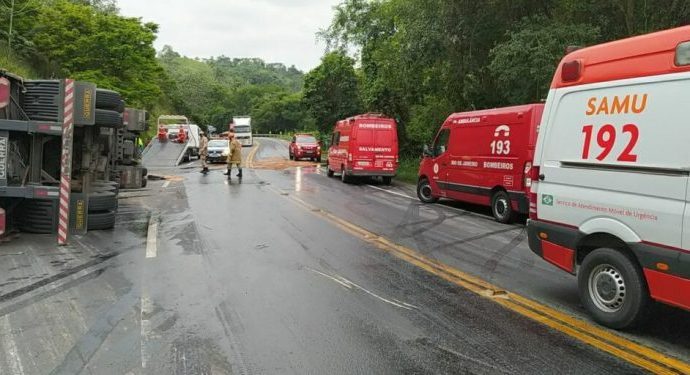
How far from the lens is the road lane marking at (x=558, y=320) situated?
4.25m

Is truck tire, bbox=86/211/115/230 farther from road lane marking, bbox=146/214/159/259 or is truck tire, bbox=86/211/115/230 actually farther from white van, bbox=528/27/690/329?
white van, bbox=528/27/690/329

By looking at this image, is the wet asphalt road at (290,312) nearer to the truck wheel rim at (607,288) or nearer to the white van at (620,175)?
the truck wheel rim at (607,288)

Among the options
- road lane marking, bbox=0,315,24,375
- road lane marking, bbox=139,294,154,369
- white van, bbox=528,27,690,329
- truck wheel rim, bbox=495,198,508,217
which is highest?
white van, bbox=528,27,690,329

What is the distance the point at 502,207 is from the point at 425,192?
11.9 ft

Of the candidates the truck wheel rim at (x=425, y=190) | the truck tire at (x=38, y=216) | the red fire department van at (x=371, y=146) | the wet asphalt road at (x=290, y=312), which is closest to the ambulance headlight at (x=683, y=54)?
the wet asphalt road at (x=290, y=312)

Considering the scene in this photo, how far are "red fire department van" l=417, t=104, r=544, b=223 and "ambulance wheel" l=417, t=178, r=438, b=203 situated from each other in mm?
29

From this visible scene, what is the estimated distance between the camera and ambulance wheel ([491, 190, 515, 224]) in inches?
465

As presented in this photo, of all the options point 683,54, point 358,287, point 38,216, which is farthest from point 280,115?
point 683,54

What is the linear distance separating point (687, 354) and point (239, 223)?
8.02 m

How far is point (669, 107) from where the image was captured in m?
4.55

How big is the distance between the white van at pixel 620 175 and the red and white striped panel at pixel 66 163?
695 cm

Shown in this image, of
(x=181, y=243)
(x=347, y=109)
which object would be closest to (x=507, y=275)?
(x=181, y=243)

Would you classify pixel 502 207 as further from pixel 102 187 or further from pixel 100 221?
pixel 102 187

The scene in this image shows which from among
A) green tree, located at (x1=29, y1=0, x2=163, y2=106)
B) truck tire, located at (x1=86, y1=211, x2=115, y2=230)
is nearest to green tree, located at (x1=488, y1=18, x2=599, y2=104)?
truck tire, located at (x1=86, y1=211, x2=115, y2=230)
